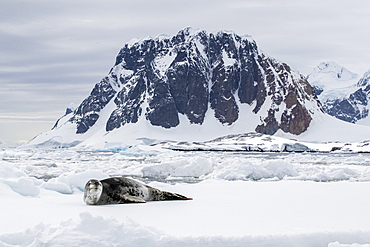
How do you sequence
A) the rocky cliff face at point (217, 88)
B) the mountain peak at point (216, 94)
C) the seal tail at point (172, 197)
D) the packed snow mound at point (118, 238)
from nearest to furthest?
the packed snow mound at point (118, 238) → the seal tail at point (172, 197) → the mountain peak at point (216, 94) → the rocky cliff face at point (217, 88)

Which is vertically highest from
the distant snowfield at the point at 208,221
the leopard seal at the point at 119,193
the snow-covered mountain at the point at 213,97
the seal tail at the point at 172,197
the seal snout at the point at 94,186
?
the snow-covered mountain at the point at 213,97

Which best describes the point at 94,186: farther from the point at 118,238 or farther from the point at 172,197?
the point at 118,238

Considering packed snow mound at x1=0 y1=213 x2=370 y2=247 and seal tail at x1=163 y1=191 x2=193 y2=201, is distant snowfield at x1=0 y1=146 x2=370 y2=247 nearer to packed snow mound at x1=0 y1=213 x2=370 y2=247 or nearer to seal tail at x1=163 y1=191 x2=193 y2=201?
packed snow mound at x1=0 y1=213 x2=370 y2=247

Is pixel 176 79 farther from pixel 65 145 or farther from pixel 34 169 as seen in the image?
pixel 34 169

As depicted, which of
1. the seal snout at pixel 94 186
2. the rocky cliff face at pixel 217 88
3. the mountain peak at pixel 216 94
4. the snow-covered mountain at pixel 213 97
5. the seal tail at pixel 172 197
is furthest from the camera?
the rocky cliff face at pixel 217 88

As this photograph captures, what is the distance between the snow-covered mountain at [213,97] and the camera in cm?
16700

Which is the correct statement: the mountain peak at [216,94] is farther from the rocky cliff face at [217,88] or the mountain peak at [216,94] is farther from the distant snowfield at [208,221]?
the distant snowfield at [208,221]

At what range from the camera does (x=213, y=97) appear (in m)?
180

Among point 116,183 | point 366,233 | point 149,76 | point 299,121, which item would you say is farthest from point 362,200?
point 149,76

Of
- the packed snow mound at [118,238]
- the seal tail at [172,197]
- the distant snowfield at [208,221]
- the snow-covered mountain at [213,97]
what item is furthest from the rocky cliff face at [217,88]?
the packed snow mound at [118,238]

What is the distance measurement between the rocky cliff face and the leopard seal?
531 feet

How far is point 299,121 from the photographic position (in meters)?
166

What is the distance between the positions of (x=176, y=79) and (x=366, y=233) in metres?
170

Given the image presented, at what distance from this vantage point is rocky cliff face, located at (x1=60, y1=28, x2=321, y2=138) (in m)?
170
